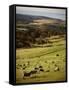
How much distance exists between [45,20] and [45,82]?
0.53 m

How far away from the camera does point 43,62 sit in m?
2.28

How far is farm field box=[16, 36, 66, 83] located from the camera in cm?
220

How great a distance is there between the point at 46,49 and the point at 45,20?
247 mm

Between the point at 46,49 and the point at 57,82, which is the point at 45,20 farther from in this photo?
the point at 57,82

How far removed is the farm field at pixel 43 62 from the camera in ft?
7.21

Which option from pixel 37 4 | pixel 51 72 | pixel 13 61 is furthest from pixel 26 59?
pixel 37 4

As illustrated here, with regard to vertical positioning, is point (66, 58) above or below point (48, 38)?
below

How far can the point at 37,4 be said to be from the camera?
→ 230 cm

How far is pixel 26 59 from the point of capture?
7.27 ft

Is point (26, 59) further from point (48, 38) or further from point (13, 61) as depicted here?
point (48, 38)
